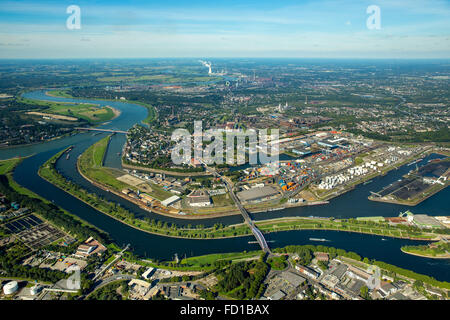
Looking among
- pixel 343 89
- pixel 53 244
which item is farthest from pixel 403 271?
pixel 343 89

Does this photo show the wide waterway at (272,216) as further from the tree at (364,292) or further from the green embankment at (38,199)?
the tree at (364,292)

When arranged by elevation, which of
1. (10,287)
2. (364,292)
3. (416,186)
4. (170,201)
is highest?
(416,186)

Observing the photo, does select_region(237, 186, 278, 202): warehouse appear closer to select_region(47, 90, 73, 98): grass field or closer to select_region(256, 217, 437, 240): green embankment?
select_region(256, 217, 437, 240): green embankment

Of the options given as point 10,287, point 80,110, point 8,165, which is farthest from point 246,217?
point 80,110

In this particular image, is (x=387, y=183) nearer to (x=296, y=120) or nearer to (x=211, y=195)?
(x=211, y=195)

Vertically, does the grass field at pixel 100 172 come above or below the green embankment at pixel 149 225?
above

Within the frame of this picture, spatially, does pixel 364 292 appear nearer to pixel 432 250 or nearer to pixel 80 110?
pixel 432 250

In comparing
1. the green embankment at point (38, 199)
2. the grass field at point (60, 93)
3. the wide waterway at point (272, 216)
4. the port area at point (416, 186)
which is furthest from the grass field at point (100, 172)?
the grass field at point (60, 93)

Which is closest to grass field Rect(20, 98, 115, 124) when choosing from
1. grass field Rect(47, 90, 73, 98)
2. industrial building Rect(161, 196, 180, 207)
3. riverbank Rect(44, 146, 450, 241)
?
grass field Rect(47, 90, 73, 98)
